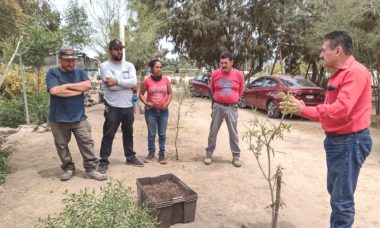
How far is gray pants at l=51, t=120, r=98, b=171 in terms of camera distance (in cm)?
513

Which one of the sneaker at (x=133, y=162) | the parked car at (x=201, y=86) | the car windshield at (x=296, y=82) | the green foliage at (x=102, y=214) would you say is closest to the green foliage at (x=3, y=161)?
the sneaker at (x=133, y=162)

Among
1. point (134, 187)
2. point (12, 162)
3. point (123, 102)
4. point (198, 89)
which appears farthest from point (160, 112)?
point (198, 89)

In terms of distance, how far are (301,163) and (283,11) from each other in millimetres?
15387

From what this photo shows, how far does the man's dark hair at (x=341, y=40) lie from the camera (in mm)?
2967

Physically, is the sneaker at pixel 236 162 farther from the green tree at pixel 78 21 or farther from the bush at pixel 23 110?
the green tree at pixel 78 21

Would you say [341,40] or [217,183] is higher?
[341,40]

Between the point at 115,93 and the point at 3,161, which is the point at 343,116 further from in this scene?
the point at 3,161

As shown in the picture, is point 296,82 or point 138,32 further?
point 138,32

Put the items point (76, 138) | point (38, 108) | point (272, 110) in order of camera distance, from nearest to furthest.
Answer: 1. point (76, 138)
2. point (38, 108)
3. point (272, 110)

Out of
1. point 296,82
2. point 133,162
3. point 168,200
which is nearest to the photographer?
point 168,200

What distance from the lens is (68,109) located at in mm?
5020

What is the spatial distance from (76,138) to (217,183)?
2.09 meters

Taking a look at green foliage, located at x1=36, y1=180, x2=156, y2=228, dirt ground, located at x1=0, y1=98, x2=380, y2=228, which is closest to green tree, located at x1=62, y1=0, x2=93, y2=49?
dirt ground, located at x1=0, y1=98, x2=380, y2=228

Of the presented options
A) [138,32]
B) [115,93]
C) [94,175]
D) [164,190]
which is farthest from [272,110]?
[164,190]
